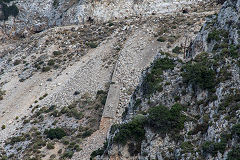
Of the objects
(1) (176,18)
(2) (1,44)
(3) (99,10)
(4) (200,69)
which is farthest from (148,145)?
(2) (1,44)

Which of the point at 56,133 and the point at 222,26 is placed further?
the point at 56,133

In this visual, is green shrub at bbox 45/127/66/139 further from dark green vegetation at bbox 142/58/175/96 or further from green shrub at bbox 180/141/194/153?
green shrub at bbox 180/141/194/153

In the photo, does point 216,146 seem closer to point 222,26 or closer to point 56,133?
point 222,26

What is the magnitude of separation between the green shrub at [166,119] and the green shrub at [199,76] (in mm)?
2083

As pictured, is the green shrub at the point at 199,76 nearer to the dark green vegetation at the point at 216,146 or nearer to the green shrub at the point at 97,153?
the dark green vegetation at the point at 216,146

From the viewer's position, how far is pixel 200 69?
119ft

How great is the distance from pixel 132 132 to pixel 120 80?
1864 centimetres

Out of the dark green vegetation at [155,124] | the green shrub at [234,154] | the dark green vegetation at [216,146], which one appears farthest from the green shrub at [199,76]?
the green shrub at [234,154]

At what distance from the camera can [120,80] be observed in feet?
179

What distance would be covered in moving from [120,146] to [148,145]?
8.21 ft

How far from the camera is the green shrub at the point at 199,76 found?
35.1 meters

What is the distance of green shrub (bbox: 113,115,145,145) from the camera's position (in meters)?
36.0

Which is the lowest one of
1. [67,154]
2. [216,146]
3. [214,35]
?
[67,154]

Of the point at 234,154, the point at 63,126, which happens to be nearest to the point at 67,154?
the point at 63,126
